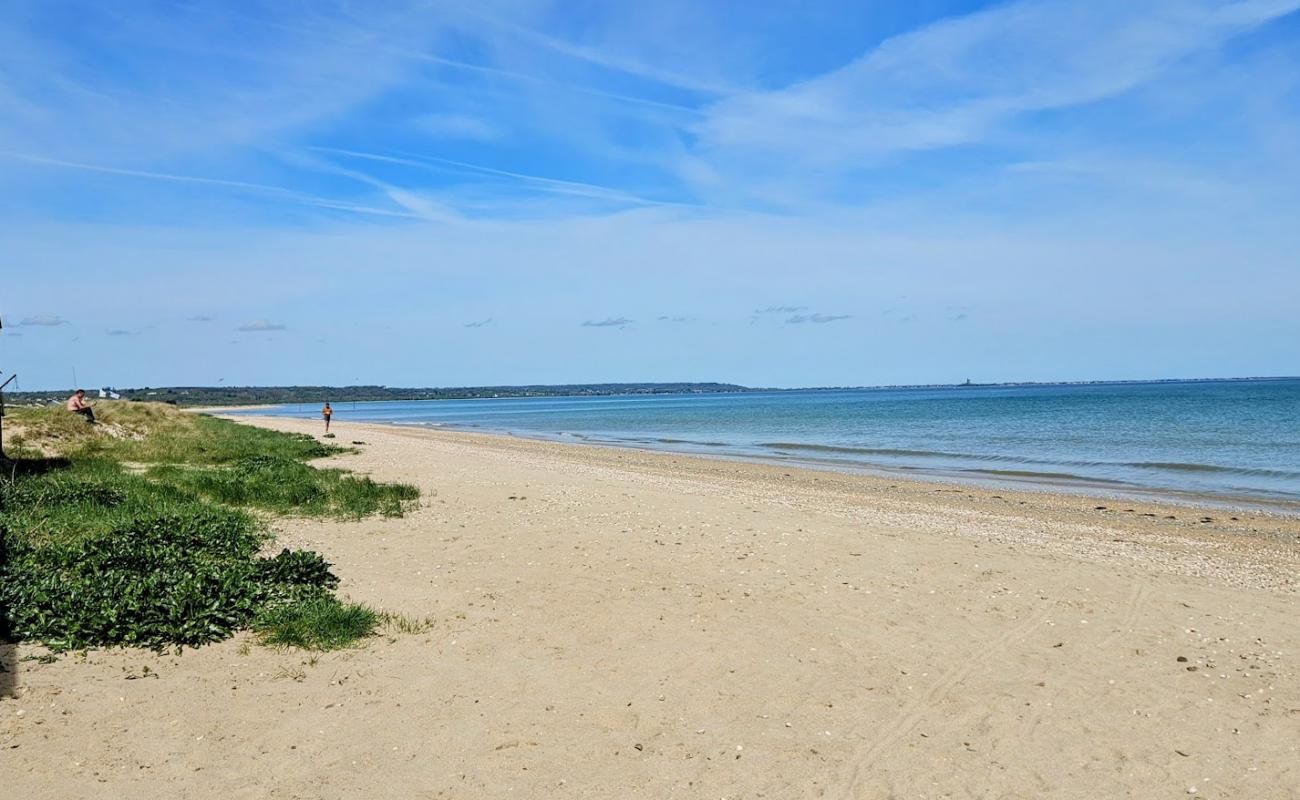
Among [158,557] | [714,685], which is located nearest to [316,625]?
[158,557]

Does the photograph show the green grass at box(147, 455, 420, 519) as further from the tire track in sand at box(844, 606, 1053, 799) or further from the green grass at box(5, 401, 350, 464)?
the tire track in sand at box(844, 606, 1053, 799)

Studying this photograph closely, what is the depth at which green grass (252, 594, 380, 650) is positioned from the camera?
7457 millimetres

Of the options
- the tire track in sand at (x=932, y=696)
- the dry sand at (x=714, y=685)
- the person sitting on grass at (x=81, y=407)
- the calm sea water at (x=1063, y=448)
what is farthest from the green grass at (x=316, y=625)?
the person sitting on grass at (x=81, y=407)

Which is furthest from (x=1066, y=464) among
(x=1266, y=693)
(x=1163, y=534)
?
(x=1266, y=693)

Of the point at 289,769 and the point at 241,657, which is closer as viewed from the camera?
the point at 289,769

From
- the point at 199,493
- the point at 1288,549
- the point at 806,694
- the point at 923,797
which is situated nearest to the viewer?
the point at 923,797

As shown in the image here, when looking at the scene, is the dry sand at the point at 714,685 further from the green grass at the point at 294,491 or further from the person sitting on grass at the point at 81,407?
the person sitting on grass at the point at 81,407

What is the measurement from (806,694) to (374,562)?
618 cm

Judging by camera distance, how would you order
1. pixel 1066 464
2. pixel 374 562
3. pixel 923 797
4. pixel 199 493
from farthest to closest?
1. pixel 1066 464
2. pixel 199 493
3. pixel 374 562
4. pixel 923 797

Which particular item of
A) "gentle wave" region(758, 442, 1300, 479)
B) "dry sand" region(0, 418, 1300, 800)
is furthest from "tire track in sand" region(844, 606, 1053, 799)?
"gentle wave" region(758, 442, 1300, 479)

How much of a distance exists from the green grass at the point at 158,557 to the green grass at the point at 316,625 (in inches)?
0.7

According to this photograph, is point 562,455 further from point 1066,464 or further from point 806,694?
point 806,694

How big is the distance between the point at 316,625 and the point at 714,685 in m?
3.63

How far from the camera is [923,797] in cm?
529
